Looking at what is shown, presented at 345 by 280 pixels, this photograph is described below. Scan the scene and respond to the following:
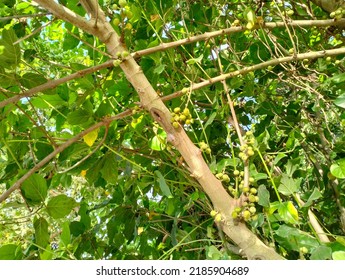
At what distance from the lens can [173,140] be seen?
3.05 ft

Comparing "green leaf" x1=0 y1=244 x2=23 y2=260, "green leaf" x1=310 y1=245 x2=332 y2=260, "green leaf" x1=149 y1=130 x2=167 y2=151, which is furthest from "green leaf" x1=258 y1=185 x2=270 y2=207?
"green leaf" x1=0 y1=244 x2=23 y2=260

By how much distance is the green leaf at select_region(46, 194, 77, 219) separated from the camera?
971 millimetres

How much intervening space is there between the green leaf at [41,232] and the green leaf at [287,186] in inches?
21.8

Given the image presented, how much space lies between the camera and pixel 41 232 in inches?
38.9

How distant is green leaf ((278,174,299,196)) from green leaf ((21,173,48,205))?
542 millimetres

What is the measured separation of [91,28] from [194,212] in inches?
30.7

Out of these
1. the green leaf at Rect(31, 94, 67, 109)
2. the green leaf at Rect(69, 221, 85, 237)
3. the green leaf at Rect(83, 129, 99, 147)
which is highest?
the green leaf at Rect(31, 94, 67, 109)

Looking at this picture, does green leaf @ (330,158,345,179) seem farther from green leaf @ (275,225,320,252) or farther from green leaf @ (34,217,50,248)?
green leaf @ (34,217,50,248)

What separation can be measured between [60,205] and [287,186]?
524mm

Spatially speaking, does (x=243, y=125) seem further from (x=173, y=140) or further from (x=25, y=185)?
(x=25, y=185)

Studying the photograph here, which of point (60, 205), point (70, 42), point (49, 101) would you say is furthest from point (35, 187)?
point (70, 42)

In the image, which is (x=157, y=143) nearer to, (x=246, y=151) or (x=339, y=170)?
(x=246, y=151)

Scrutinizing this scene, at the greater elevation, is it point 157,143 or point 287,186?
point 157,143

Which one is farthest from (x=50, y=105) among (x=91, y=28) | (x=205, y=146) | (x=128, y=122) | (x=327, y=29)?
(x=327, y=29)
